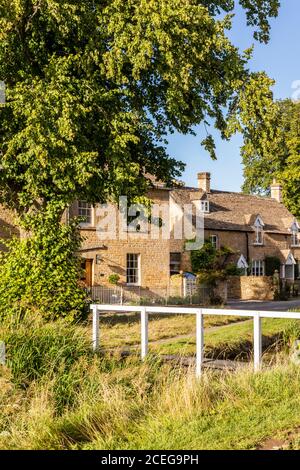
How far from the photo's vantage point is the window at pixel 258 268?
46531 millimetres

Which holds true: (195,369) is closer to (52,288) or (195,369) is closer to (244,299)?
Answer: (52,288)

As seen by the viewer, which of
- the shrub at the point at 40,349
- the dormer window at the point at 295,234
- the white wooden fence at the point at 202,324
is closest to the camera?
the shrub at the point at 40,349

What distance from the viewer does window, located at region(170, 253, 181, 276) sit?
38.9m

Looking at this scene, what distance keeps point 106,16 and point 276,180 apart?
39.5 meters

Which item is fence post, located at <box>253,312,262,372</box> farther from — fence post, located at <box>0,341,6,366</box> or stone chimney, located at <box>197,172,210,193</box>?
stone chimney, located at <box>197,172,210,193</box>

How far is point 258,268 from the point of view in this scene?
155 feet

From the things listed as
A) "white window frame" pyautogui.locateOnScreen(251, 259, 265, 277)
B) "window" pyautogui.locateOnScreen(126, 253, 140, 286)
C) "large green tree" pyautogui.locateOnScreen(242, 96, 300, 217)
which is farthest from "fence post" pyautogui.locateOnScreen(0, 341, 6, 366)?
"white window frame" pyautogui.locateOnScreen(251, 259, 265, 277)

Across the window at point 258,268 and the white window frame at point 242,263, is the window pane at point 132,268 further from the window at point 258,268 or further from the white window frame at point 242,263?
the window at point 258,268

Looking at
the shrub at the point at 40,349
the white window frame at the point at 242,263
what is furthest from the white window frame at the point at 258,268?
the shrub at the point at 40,349

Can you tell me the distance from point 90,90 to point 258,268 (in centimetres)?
3105

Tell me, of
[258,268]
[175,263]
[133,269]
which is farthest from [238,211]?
[133,269]

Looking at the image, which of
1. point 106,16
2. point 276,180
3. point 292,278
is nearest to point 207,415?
point 106,16

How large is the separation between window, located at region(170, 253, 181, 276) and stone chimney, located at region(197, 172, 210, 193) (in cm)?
845

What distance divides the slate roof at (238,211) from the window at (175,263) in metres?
3.56
